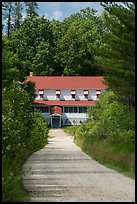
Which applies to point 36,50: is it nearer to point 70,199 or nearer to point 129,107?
point 129,107

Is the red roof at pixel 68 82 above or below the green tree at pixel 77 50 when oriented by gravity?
below

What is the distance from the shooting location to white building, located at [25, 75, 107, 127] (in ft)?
253

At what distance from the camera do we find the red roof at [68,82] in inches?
3056

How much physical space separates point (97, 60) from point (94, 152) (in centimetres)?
509

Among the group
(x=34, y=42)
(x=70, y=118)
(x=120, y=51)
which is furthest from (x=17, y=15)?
(x=120, y=51)

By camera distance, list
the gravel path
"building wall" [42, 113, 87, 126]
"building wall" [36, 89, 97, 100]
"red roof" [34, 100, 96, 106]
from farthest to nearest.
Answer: "building wall" [36, 89, 97, 100]
"red roof" [34, 100, 96, 106]
"building wall" [42, 113, 87, 126]
the gravel path

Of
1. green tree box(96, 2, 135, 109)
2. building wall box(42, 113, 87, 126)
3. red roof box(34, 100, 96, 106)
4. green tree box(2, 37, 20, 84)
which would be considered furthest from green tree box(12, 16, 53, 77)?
green tree box(2, 37, 20, 84)

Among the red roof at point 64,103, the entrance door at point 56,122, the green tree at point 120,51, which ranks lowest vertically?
the entrance door at point 56,122

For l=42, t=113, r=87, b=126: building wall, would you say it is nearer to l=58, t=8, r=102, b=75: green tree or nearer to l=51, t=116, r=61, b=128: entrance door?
l=51, t=116, r=61, b=128: entrance door

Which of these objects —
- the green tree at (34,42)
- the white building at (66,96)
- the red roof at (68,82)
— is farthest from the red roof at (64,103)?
the green tree at (34,42)

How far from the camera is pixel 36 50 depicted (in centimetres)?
8462

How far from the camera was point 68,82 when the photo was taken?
78.2 metres

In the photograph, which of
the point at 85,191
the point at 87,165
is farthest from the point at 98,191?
the point at 87,165

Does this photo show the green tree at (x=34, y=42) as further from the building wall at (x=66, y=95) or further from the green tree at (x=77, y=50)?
the building wall at (x=66, y=95)
